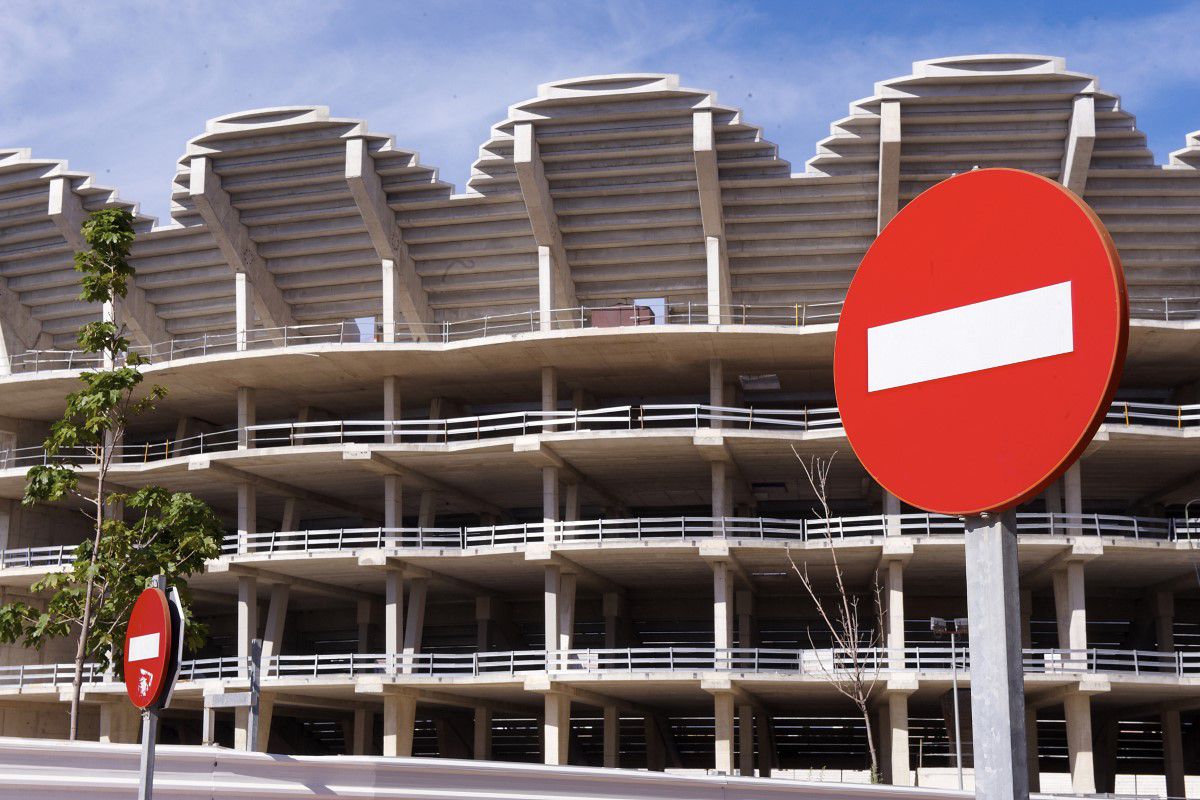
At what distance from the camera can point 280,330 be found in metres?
43.1

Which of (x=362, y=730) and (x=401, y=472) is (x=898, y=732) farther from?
→ (x=362, y=730)

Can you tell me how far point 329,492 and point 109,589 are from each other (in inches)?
738

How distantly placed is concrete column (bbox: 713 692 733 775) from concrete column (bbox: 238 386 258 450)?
55.4ft

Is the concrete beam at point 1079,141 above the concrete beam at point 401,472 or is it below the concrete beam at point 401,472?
above

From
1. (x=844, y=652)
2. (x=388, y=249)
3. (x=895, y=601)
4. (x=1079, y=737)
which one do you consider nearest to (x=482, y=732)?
(x=844, y=652)

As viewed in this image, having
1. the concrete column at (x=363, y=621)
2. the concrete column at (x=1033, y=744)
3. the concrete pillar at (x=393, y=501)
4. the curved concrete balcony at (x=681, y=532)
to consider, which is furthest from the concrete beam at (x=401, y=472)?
the concrete column at (x=1033, y=744)

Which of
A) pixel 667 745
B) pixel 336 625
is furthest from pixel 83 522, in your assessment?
pixel 667 745

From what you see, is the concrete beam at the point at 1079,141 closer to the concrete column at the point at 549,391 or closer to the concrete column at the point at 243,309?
the concrete column at the point at 549,391

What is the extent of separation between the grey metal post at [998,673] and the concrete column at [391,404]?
3634cm

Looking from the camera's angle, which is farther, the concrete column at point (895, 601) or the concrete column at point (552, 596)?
the concrete column at point (552, 596)

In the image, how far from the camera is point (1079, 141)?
114 feet

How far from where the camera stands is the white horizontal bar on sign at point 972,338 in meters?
2.29

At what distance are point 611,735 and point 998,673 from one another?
39.3 metres

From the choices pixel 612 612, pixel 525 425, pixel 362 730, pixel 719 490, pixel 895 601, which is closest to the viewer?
pixel 895 601
